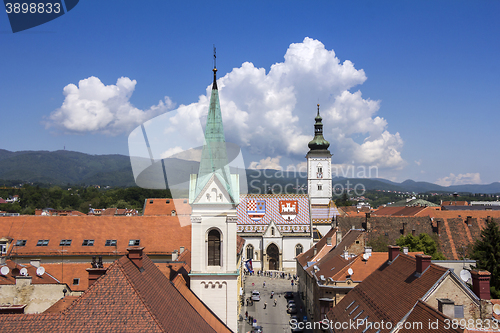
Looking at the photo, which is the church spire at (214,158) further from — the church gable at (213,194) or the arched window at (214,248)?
the arched window at (214,248)

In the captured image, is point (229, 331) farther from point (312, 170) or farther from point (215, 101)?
point (312, 170)

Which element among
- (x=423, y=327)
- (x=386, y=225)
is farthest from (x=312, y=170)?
(x=423, y=327)

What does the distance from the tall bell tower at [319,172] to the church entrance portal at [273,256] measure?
3423 centimetres

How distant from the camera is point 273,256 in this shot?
70.6 metres

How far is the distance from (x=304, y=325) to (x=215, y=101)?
24.1 m

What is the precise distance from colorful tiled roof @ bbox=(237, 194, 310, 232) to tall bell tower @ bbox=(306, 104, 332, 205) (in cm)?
2570

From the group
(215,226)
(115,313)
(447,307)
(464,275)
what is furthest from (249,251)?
(115,313)

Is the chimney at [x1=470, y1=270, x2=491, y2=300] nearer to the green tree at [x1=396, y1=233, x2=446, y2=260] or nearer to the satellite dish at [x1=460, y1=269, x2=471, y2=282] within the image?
the satellite dish at [x1=460, y1=269, x2=471, y2=282]

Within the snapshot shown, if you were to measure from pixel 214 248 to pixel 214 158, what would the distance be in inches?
212

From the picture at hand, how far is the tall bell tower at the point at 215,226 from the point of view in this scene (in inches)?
910

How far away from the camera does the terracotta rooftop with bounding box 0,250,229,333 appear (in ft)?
38.9

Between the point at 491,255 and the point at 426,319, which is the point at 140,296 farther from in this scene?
the point at 491,255

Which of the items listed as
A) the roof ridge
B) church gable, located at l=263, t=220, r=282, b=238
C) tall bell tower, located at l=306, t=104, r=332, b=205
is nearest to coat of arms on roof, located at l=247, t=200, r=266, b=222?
church gable, located at l=263, t=220, r=282, b=238

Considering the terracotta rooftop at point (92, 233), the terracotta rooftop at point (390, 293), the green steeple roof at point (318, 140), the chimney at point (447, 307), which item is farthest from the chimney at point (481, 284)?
the green steeple roof at point (318, 140)
